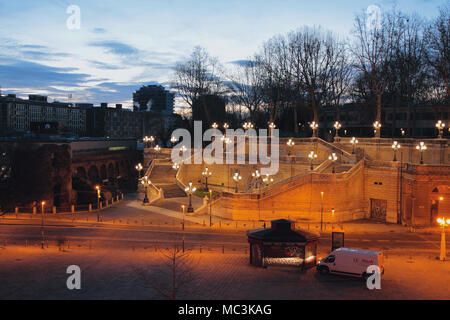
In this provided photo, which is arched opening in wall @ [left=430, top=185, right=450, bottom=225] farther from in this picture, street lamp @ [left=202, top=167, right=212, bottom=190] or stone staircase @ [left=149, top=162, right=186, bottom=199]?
stone staircase @ [left=149, top=162, right=186, bottom=199]

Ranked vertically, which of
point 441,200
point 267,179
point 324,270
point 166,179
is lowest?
point 324,270

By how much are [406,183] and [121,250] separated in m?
25.3

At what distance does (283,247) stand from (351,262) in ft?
13.3

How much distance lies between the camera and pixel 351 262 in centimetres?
2444

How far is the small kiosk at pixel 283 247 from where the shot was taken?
2620cm

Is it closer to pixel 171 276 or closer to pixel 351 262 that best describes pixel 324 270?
pixel 351 262

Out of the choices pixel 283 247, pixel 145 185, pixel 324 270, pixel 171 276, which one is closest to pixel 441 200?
pixel 324 270

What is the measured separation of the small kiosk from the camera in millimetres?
26203

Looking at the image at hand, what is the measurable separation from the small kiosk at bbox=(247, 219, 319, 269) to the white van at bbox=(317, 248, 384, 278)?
51.5 inches

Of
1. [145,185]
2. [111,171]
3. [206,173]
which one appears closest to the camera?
[145,185]

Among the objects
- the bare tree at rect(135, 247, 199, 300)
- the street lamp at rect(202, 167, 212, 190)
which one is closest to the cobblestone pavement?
the bare tree at rect(135, 247, 199, 300)
